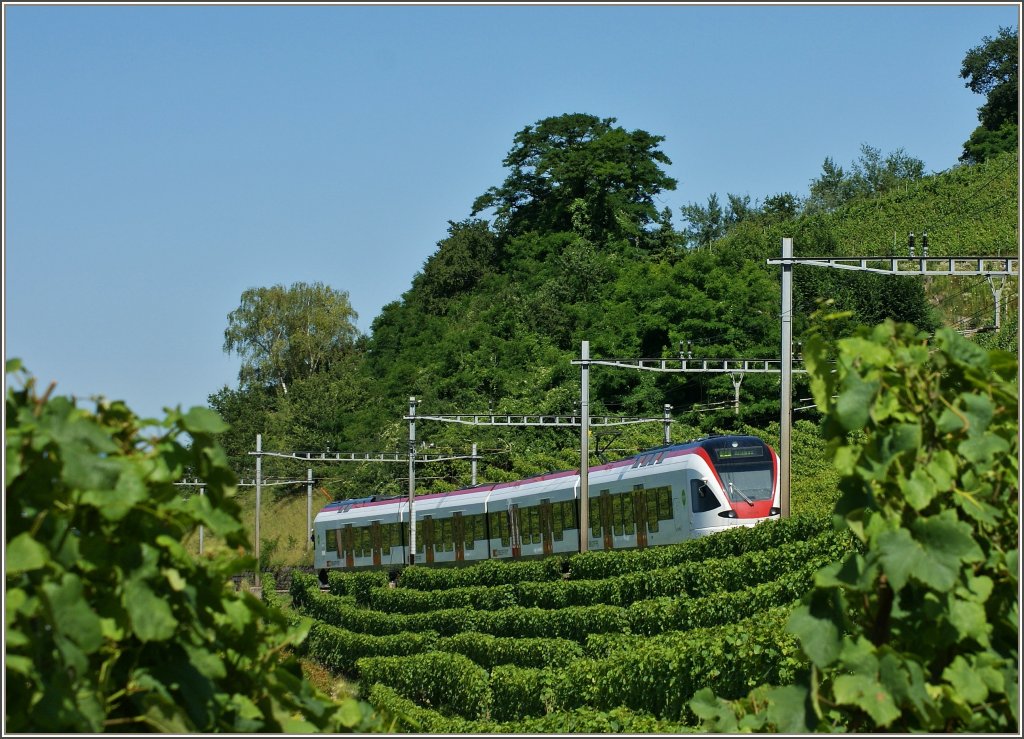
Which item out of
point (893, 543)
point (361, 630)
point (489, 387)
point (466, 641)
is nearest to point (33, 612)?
point (893, 543)

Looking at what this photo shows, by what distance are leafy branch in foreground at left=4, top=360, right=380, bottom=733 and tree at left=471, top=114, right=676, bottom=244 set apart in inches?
3252

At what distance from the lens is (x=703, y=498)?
3084 centimetres

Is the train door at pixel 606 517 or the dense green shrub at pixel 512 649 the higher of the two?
the train door at pixel 606 517

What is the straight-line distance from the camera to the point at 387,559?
49.3 m

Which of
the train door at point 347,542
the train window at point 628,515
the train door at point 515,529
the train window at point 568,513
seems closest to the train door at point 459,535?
the train door at point 515,529

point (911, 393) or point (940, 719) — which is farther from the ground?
point (911, 393)

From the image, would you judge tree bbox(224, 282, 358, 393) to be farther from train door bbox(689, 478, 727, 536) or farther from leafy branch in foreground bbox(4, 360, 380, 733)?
leafy branch in foreground bbox(4, 360, 380, 733)

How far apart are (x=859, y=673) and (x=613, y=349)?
6056 cm

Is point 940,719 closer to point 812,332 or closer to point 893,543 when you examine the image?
point 893,543

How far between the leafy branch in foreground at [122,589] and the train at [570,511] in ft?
78.6

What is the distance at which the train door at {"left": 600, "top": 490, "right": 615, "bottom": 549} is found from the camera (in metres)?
35.0

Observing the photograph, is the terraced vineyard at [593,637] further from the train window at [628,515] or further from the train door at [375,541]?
the train door at [375,541]

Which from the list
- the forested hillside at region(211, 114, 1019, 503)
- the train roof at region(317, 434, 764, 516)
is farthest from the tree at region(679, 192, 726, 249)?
the train roof at region(317, 434, 764, 516)

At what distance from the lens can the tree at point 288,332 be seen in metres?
95.2
